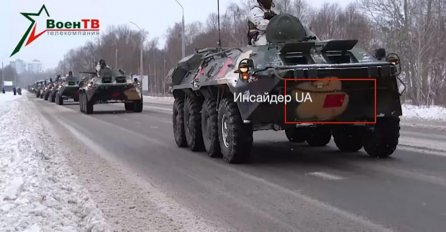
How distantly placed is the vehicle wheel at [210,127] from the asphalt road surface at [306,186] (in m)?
0.23

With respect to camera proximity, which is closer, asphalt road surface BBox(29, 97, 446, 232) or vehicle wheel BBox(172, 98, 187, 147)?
asphalt road surface BBox(29, 97, 446, 232)

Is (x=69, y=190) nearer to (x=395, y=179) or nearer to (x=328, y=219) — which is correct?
(x=328, y=219)

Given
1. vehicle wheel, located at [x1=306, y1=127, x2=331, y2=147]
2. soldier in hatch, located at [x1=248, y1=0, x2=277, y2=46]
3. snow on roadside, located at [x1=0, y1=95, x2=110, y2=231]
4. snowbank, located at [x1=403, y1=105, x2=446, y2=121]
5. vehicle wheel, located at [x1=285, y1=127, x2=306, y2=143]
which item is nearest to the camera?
snow on roadside, located at [x1=0, y1=95, x2=110, y2=231]

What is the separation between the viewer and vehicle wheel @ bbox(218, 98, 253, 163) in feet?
31.1

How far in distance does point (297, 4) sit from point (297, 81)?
54.3 metres

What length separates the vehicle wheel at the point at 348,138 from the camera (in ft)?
35.7

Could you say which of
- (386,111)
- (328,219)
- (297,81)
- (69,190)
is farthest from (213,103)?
(328,219)

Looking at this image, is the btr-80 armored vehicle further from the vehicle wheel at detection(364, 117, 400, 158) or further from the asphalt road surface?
the asphalt road surface

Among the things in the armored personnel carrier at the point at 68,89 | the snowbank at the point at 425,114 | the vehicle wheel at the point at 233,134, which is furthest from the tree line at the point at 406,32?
the vehicle wheel at the point at 233,134

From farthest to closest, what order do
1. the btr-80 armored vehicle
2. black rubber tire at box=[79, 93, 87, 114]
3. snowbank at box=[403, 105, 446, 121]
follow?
black rubber tire at box=[79, 93, 87, 114]
snowbank at box=[403, 105, 446, 121]
the btr-80 armored vehicle

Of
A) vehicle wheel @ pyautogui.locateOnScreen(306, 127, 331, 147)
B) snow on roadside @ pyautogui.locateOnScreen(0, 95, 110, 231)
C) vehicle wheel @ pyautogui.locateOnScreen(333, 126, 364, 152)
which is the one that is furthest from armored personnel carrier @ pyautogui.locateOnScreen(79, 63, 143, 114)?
vehicle wheel @ pyautogui.locateOnScreen(333, 126, 364, 152)

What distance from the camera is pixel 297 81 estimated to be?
8.88 metres

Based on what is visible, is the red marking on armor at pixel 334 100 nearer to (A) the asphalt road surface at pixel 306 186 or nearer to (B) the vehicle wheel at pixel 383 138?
(A) the asphalt road surface at pixel 306 186

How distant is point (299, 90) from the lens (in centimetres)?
898
